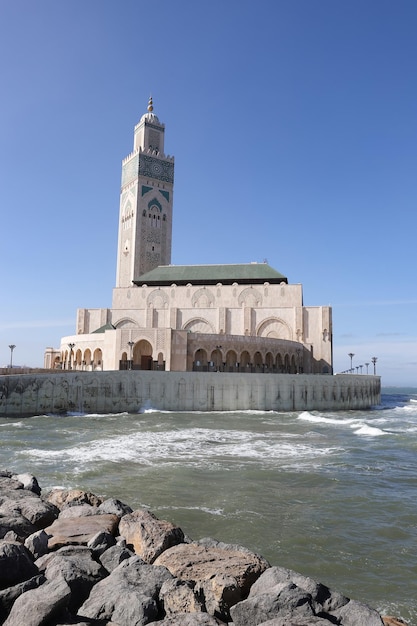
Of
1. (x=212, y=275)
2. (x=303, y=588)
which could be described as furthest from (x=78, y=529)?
(x=212, y=275)

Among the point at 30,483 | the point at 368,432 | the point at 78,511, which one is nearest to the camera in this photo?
the point at 78,511

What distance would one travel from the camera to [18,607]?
204 inches

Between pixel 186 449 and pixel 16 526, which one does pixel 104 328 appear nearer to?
pixel 186 449

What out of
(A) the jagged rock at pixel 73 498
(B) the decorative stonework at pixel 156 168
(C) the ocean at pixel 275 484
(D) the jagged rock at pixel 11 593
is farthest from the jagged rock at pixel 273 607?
(B) the decorative stonework at pixel 156 168

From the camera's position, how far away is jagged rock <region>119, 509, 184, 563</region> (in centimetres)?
734

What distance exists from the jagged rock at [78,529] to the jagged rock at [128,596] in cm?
165

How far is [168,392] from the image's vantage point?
36.9 metres

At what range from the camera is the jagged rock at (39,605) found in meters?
5.02

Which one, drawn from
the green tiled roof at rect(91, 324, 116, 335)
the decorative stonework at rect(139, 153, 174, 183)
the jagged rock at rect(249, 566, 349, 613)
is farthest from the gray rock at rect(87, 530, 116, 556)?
the decorative stonework at rect(139, 153, 174, 183)

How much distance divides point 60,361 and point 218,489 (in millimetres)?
46276

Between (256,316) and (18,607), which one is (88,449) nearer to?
(18,607)

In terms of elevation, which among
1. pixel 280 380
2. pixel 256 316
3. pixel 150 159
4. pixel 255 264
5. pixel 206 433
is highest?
pixel 150 159

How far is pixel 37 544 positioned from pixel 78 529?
2.94 feet

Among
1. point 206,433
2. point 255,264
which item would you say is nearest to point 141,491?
point 206,433
